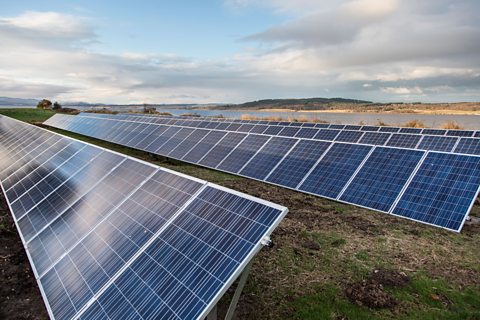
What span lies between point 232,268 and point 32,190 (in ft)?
30.3

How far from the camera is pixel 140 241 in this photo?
17.3 ft

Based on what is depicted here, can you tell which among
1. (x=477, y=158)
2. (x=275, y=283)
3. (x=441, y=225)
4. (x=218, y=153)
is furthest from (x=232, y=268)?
(x=218, y=153)

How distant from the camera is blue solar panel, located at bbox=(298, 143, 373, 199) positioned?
11.9m

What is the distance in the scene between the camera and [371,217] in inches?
451

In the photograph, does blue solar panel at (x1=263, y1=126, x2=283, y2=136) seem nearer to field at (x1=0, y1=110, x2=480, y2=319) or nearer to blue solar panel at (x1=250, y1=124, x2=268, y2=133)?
blue solar panel at (x1=250, y1=124, x2=268, y2=133)

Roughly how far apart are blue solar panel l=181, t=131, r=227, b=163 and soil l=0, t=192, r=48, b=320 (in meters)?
10.3

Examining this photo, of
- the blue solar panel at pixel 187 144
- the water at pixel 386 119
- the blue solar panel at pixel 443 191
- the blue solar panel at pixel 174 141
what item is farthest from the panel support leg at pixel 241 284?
the water at pixel 386 119

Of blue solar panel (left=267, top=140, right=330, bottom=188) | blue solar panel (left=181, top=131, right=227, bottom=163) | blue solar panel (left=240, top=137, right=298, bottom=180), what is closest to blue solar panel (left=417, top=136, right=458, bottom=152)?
blue solar panel (left=267, top=140, right=330, bottom=188)

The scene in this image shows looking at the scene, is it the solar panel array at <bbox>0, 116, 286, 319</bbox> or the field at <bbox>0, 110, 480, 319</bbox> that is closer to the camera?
the solar panel array at <bbox>0, 116, 286, 319</bbox>

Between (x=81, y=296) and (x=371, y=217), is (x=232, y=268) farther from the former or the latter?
(x=371, y=217)

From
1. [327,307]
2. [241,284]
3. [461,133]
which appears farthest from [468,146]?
[241,284]

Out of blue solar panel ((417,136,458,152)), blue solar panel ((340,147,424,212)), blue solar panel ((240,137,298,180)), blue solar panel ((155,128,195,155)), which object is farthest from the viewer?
blue solar panel ((155,128,195,155))

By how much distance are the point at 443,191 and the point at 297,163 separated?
5768mm

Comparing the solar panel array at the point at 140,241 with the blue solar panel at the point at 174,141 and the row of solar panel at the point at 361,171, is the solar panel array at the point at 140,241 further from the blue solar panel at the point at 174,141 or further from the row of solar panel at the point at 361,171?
the blue solar panel at the point at 174,141
